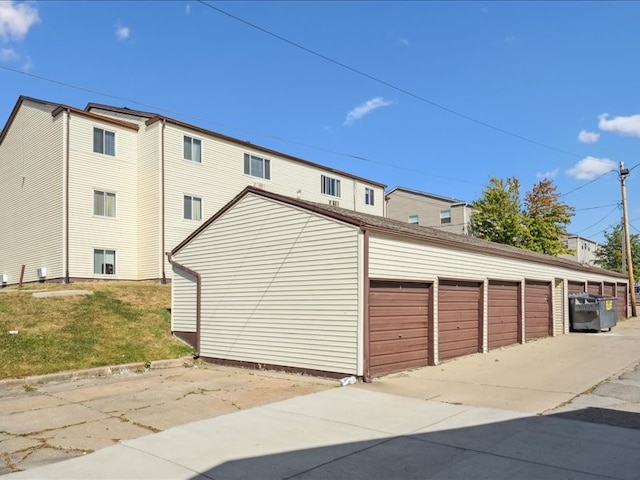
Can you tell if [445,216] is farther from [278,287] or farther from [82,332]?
[82,332]

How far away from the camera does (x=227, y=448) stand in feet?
20.8

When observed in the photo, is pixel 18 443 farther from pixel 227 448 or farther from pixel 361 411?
pixel 361 411

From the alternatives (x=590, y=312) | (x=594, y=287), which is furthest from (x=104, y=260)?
(x=594, y=287)

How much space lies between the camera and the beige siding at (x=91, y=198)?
2280 cm

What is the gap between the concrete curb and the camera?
36.8 feet

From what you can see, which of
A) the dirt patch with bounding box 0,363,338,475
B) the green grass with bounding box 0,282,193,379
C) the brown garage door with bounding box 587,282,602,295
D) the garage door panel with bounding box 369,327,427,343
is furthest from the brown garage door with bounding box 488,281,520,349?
the brown garage door with bounding box 587,282,602,295

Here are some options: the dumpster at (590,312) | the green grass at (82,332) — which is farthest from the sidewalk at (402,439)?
the dumpster at (590,312)

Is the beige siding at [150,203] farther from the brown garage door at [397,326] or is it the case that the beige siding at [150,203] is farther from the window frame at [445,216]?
the window frame at [445,216]

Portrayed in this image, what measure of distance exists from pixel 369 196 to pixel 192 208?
15265mm

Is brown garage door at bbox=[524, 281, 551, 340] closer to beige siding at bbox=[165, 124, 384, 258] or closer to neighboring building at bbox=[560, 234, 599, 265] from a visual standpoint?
beige siding at bbox=[165, 124, 384, 258]

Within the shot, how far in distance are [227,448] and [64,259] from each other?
18.8m

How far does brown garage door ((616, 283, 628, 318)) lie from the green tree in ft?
21.2

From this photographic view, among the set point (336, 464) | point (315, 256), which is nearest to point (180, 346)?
point (315, 256)

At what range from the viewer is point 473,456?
5824 mm
